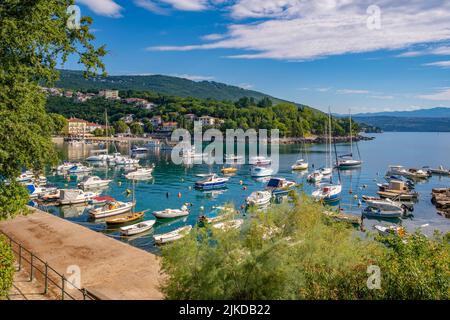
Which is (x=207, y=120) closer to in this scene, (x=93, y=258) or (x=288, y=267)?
(x=93, y=258)

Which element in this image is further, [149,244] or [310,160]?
[310,160]

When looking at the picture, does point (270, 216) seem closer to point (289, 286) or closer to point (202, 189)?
point (289, 286)

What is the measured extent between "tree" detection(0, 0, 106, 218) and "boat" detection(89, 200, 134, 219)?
19.3 m

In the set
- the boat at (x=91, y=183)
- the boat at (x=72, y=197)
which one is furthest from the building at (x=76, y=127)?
the boat at (x=72, y=197)

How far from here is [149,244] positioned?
83.8 ft

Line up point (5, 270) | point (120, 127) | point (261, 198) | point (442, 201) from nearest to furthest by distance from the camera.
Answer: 1. point (5, 270)
2. point (261, 198)
3. point (442, 201)
4. point (120, 127)

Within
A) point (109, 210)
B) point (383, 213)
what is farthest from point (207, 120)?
point (109, 210)

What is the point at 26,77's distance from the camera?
11.8 metres

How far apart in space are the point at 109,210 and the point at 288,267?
26.6 meters

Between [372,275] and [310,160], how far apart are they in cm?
7522

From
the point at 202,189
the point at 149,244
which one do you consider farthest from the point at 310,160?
the point at 149,244

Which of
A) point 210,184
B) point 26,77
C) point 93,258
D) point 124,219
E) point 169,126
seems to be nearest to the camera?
point 26,77

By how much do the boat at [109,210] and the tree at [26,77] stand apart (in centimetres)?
1932

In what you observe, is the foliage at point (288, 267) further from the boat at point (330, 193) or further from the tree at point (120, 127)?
the tree at point (120, 127)
